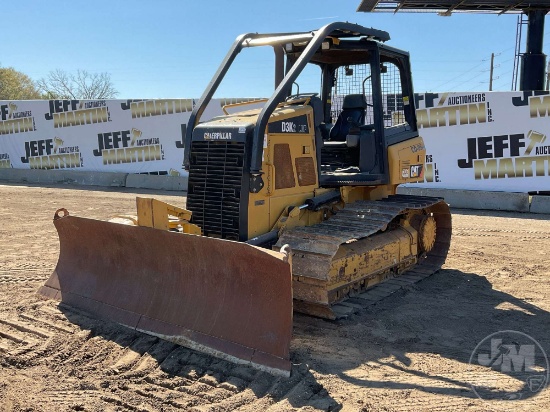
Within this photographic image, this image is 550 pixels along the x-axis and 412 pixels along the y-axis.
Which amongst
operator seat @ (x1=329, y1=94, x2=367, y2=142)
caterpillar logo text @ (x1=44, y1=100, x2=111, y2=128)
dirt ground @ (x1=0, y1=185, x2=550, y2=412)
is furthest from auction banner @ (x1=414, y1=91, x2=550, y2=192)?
caterpillar logo text @ (x1=44, y1=100, x2=111, y2=128)

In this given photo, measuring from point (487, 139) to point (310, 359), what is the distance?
1085cm

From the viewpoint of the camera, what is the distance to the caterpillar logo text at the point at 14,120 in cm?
2061

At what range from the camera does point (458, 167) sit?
14414 millimetres

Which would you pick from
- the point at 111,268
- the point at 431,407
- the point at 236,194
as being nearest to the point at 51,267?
the point at 111,268

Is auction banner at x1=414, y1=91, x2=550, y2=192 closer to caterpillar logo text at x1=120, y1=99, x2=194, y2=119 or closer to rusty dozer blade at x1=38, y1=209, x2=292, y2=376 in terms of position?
caterpillar logo text at x1=120, y1=99, x2=194, y2=119

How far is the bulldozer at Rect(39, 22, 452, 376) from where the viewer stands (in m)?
4.77

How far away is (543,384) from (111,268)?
13.1 feet

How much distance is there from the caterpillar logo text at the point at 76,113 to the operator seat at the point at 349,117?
1353 centimetres

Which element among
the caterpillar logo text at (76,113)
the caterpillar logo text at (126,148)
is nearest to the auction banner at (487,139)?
the caterpillar logo text at (126,148)

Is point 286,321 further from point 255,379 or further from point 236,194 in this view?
point 236,194

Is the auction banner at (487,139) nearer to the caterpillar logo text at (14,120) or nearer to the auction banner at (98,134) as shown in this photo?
the auction banner at (98,134)

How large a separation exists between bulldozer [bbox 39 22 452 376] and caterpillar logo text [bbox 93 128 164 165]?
11637 mm

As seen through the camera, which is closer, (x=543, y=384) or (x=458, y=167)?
(x=543, y=384)

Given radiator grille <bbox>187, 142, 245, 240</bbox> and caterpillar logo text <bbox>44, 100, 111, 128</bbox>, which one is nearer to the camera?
radiator grille <bbox>187, 142, 245, 240</bbox>
